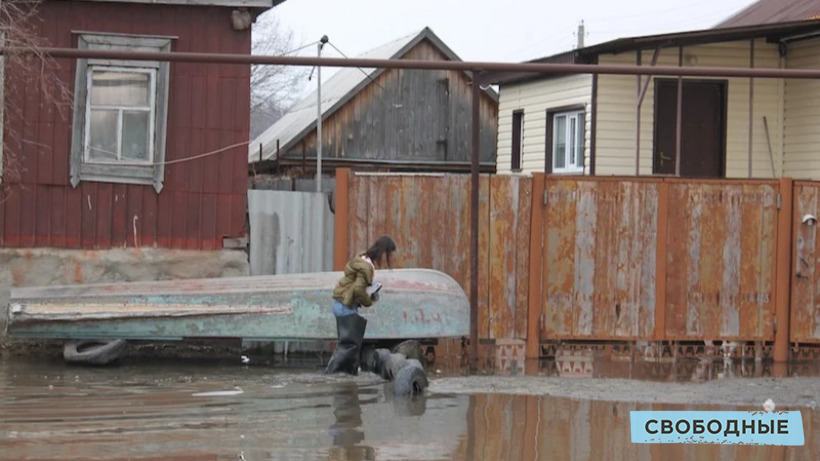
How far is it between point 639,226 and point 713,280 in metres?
1.10

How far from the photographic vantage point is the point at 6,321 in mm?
12633

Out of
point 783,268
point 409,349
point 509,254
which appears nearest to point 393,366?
point 409,349

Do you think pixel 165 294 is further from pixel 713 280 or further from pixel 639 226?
pixel 713 280

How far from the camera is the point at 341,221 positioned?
13.3m

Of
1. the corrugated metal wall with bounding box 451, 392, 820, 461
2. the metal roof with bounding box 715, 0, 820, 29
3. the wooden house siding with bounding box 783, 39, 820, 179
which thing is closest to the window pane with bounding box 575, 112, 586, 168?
the wooden house siding with bounding box 783, 39, 820, 179

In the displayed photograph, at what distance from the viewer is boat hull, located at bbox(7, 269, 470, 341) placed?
39.6 ft

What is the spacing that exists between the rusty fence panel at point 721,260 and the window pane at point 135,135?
20.2 ft

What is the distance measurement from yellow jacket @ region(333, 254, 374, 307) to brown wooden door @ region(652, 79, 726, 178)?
39.9ft

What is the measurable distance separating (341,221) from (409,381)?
3.33 m

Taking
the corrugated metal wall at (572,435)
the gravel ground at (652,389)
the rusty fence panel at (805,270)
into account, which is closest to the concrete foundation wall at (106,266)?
the gravel ground at (652,389)

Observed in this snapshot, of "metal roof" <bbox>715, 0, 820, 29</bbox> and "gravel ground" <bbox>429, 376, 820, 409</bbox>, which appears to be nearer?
"gravel ground" <bbox>429, 376, 820, 409</bbox>

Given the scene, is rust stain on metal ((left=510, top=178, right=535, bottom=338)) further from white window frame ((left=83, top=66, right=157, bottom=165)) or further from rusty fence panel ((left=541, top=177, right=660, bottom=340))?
white window frame ((left=83, top=66, right=157, bottom=165))

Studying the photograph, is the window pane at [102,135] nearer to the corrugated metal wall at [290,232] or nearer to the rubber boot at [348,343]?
the corrugated metal wall at [290,232]

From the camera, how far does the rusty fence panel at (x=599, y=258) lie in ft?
44.8
